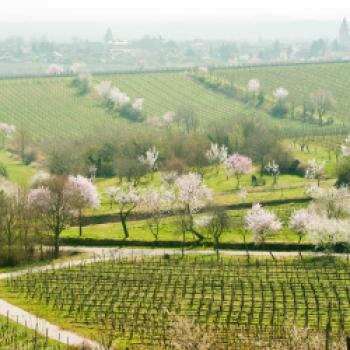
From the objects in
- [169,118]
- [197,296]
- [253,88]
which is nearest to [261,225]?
[197,296]

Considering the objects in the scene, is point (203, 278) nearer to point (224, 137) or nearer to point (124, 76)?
point (224, 137)

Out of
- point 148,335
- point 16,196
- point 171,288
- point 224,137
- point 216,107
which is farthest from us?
point 216,107

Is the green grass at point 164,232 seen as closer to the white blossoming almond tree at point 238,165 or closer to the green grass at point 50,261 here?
the green grass at point 50,261

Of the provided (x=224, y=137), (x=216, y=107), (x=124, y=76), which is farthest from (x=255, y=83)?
(x=224, y=137)

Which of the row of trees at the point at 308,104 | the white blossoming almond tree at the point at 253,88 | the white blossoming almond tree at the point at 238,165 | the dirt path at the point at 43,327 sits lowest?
the dirt path at the point at 43,327

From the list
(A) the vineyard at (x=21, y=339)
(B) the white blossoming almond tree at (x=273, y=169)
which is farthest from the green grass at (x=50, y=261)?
(B) the white blossoming almond tree at (x=273, y=169)

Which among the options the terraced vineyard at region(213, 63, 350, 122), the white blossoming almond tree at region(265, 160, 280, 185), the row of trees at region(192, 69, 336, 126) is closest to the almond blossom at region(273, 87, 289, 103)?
the row of trees at region(192, 69, 336, 126)
